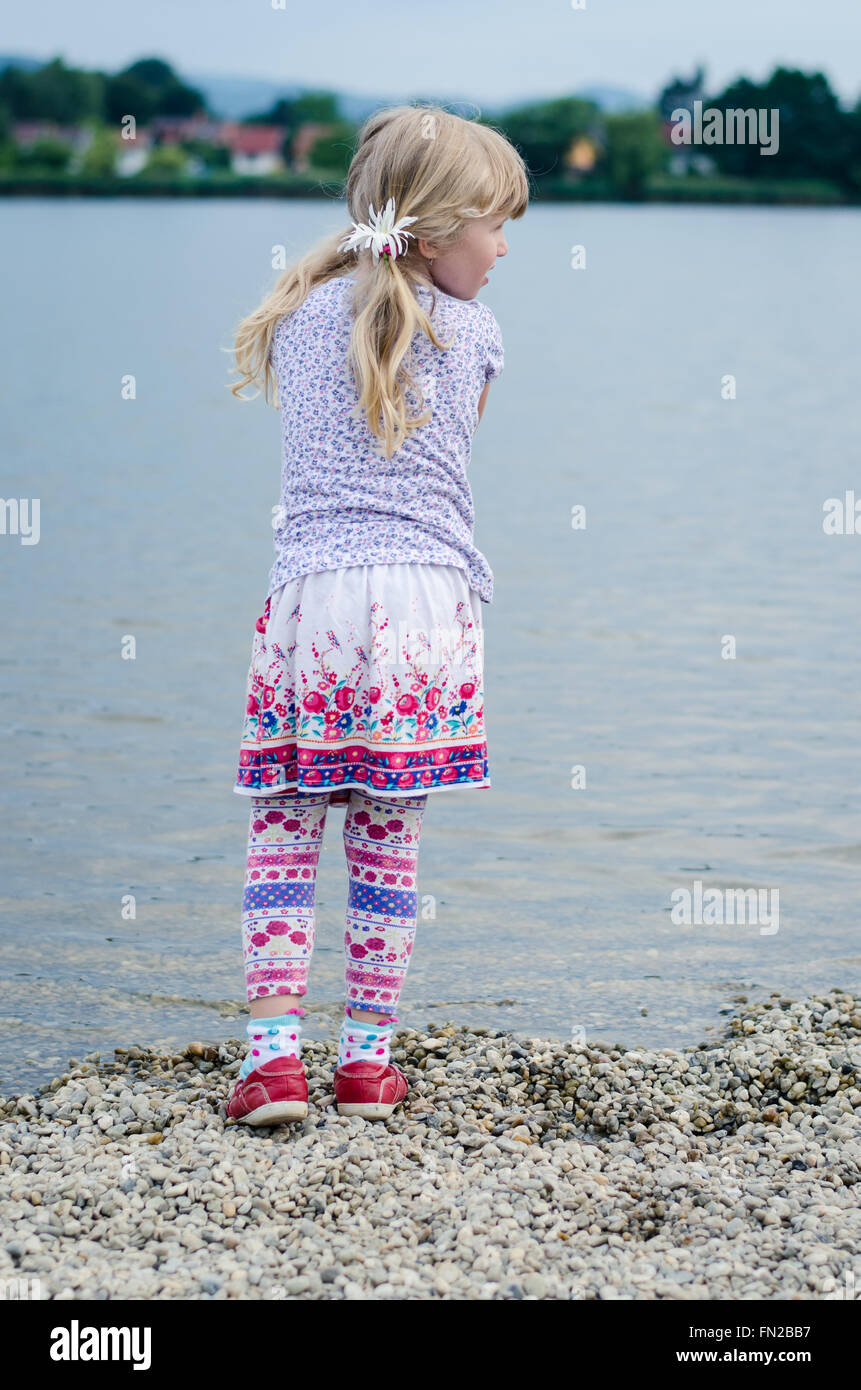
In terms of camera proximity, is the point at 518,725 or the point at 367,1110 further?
the point at 518,725

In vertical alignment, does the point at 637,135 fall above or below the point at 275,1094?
above

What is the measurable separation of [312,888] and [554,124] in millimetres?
91570

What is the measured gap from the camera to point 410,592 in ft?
11.4

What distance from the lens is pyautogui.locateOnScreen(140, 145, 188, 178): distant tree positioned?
3811 inches

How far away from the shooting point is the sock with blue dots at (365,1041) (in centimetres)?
370

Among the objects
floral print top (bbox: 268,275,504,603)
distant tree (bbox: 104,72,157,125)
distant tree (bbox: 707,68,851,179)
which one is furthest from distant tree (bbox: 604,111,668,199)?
floral print top (bbox: 268,275,504,603)

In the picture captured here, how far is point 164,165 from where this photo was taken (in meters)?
97.9

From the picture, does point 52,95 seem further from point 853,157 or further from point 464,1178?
point 464,1178

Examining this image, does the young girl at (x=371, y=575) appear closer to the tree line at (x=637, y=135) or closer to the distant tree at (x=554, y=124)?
the tree line at (x=637, y=135)

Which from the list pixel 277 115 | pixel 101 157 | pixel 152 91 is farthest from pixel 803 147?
pixel 152 91

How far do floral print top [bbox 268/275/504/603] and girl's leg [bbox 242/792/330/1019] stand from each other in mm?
473

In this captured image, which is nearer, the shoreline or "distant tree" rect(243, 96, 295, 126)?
the shoreline

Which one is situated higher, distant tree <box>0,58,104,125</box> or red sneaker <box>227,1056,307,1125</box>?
distant tree <box>0,58,104,125</box>

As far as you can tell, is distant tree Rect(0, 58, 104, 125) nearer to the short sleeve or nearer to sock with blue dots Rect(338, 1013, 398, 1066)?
the short sleeve
